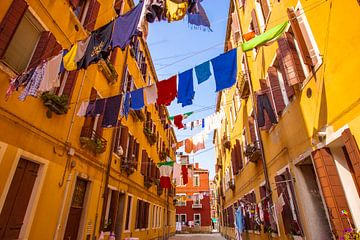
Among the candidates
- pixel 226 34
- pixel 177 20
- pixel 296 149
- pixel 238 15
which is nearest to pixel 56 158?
pixel 177 20

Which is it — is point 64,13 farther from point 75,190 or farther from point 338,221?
point 338,221

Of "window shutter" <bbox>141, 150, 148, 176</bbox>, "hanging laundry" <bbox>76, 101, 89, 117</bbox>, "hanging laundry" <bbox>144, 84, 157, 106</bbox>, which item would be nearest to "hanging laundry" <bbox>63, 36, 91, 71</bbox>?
"hanging laundry" <bbox>76, 101, 89, 117</bbox>

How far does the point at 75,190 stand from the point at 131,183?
17.4 feet

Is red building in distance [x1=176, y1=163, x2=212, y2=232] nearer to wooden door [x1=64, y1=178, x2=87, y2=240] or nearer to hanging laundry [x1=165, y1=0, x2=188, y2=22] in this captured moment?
wooden door [x1=64, y1=178, x2=87, y2=240]

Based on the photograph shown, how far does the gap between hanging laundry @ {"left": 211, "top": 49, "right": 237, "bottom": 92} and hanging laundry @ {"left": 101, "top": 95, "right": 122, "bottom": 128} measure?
3.46 meters

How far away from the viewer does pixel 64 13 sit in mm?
6945

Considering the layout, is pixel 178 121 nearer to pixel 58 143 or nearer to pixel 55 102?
pixel 58 143

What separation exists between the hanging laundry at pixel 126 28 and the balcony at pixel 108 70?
3.62 m

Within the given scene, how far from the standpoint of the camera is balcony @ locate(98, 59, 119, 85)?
30.7 ft

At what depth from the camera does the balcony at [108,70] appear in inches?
368

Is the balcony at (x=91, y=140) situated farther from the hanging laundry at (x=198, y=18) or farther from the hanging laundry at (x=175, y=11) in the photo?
the hanging laundry at (x=198, y=18)

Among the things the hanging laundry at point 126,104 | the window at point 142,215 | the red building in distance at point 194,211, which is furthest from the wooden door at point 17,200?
the red building in distance at point 194,211

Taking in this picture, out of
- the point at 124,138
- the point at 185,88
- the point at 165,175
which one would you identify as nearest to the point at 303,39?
the point at 185,88

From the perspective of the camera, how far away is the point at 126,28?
5801 millimetres
